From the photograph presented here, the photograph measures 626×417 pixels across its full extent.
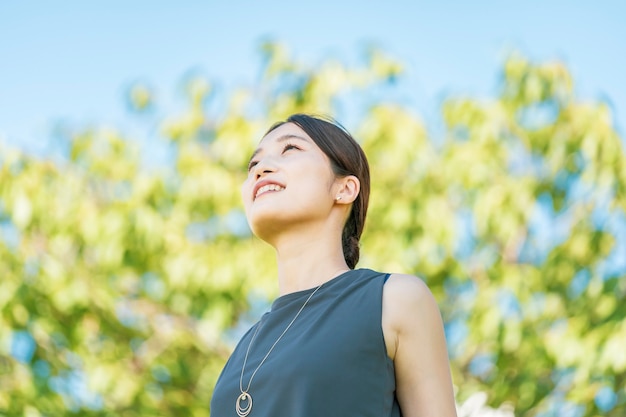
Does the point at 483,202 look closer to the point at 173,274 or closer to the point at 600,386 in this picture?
the point at 600,386

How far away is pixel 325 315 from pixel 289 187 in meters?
0.30

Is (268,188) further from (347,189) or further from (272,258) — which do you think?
(272,258)

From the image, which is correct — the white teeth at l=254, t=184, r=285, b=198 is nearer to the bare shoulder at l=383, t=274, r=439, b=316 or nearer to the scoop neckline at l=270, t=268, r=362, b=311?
the scoop neckline at l=270, t=268, r=362, b=311

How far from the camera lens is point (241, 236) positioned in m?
5.43

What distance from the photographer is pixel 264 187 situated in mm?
1949

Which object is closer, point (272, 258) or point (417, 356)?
point (417, 356)

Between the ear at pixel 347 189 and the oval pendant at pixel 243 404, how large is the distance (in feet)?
1.53

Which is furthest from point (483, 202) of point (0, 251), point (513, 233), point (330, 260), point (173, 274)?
point (330, 260)

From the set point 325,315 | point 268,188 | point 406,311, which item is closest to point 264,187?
point 268,188

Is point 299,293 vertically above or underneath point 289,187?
underneath

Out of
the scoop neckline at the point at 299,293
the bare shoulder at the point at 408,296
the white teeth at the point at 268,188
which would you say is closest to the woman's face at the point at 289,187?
the white teeth at the point at 268,188

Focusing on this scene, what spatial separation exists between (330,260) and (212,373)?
10.8 feet

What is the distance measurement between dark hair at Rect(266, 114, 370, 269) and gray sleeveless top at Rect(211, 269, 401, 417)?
239mm

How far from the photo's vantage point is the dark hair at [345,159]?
2.01 m
